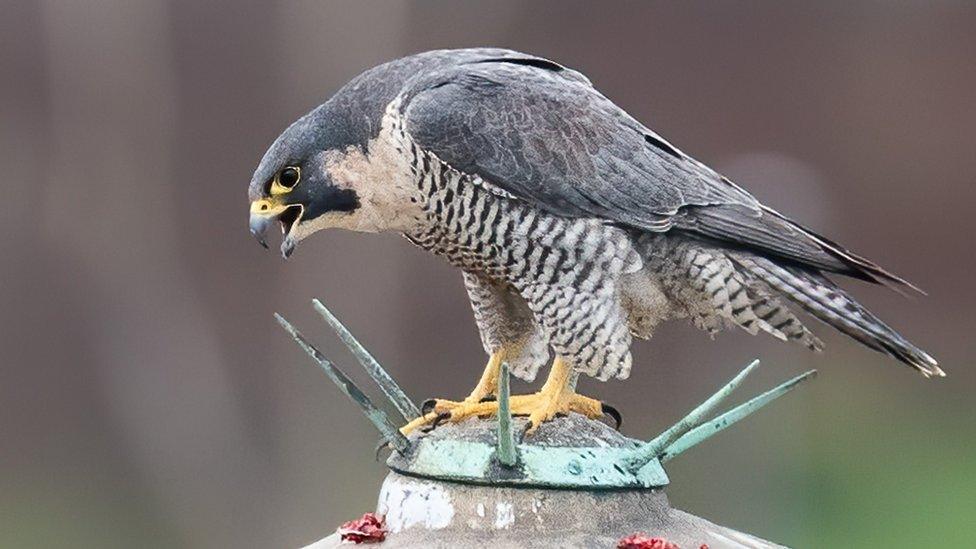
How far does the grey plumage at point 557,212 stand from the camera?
2.97 meters

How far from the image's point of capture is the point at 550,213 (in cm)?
300

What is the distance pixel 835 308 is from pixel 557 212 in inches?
21.1

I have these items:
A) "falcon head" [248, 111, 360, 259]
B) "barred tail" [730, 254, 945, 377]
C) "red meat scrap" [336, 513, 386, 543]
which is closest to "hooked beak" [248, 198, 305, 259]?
"falcon head" [248, 111, 360, 259]

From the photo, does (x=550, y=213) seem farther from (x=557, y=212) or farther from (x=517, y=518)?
(x=517, y=518)

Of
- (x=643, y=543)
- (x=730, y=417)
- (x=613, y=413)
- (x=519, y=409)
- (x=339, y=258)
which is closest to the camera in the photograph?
(x=643, y=543)

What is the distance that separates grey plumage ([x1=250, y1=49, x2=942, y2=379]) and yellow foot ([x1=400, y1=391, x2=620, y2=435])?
4.4 inches

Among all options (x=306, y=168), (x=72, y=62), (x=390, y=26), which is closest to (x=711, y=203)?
(x=306, y=168)

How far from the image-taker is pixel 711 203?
3092 millimetres

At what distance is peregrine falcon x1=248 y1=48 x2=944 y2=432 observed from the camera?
2.96 meters

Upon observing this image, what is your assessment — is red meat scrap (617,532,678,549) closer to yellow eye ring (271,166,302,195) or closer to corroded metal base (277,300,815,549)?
corroded metal base (277,300,815,549)

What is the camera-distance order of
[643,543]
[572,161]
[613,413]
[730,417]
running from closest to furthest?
[643,543]
[730,417]
[613,413]
[572,161]

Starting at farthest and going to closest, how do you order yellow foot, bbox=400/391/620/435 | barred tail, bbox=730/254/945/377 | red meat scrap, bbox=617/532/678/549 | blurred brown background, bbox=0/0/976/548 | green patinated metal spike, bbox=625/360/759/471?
1. blurred brown background, bbox=0/0/976/548
2. barred tail, bbox=730/254/945/377
3. yellow foot, bbox=400/391/620/435
4. green patinated metal spike, bbox=625/360/759/471
5. red meat scrap, bbox=617/532/678/549

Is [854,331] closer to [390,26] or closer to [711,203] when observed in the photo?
[711,203]

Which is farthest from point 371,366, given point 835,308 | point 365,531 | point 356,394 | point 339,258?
point 339,258
